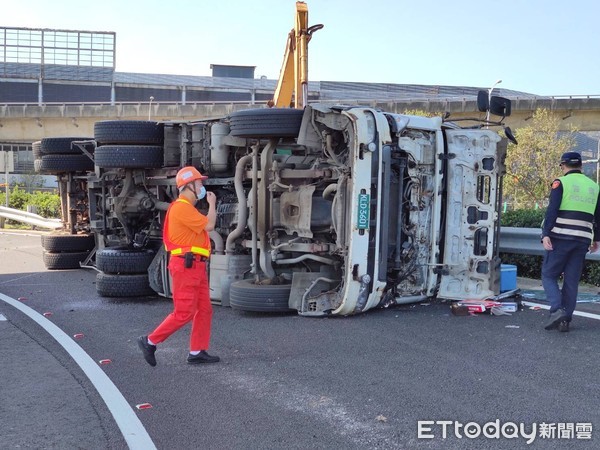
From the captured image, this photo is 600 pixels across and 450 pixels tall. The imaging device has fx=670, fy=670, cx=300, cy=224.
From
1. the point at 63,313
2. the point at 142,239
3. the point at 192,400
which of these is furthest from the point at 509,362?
the point at 142,239

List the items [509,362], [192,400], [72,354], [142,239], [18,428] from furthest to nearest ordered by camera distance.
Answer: [142,239]
[72,354]
[509,362]
[192,400]
[18,428]

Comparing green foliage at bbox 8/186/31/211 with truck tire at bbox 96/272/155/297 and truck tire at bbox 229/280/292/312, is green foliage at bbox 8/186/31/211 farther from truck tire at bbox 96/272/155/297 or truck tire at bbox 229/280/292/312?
truck tire at bbox 229/280/292/312

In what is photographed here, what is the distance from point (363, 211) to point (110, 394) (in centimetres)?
314

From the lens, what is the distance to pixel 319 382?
15.7 ft

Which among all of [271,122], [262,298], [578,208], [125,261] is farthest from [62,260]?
[578,208]

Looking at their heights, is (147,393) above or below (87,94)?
below

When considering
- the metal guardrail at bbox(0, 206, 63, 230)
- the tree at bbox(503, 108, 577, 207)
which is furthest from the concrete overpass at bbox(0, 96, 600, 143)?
the metal guardrail at bbox(0, 206, 63, 230)

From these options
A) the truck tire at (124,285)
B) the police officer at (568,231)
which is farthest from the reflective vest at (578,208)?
the truck tire at (124,285)

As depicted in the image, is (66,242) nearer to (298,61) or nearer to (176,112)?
(298,61)

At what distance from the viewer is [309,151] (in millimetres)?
7629

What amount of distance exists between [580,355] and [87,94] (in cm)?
6583

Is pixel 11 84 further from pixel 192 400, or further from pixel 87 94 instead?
pixel 192 400

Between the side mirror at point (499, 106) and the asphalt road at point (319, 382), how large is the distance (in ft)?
7.41

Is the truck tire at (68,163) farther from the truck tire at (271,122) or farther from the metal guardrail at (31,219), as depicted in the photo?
the truck tire at (271,122)
